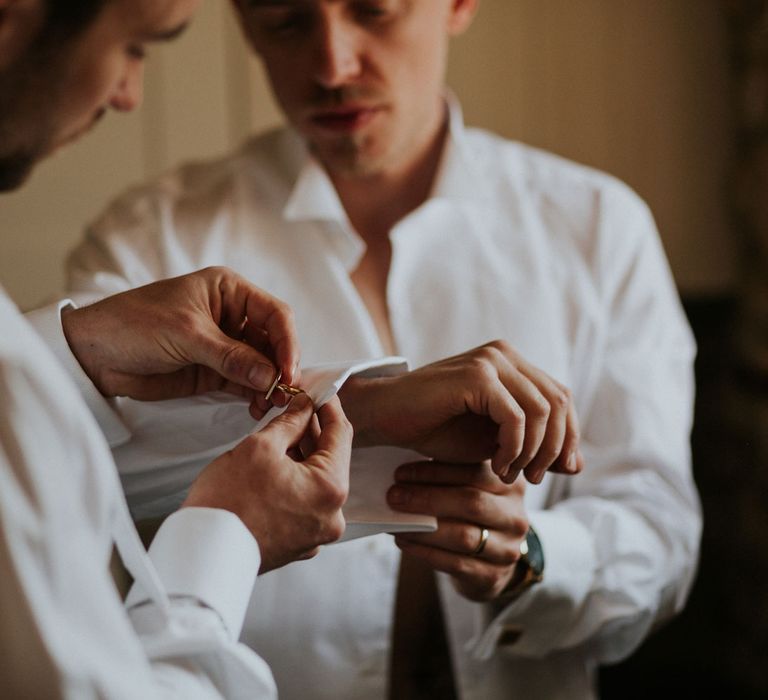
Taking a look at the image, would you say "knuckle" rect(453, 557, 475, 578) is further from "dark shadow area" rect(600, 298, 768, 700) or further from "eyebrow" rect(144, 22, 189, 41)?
"dark shadow area" rect(600, 298, 768, 700)

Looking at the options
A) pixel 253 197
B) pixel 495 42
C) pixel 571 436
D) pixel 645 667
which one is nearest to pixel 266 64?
pixel 253 197

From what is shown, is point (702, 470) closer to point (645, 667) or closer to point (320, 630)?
point (645, 667)

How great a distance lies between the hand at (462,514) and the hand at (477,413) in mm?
22

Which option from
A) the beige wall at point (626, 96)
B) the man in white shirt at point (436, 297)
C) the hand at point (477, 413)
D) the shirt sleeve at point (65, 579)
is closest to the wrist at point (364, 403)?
the hand at point (477, 413)

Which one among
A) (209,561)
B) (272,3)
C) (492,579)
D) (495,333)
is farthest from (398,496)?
(272,3)

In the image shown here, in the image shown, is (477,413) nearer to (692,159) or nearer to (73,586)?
(73,586)

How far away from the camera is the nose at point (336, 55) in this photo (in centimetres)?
121

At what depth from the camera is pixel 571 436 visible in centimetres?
93

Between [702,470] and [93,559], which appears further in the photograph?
[702,470]

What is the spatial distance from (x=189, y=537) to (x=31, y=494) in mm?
171

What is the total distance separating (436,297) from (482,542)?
41 cm

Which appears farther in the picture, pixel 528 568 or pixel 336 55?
pixel 336 55

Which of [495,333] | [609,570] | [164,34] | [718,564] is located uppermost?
[164,34]

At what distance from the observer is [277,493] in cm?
69
